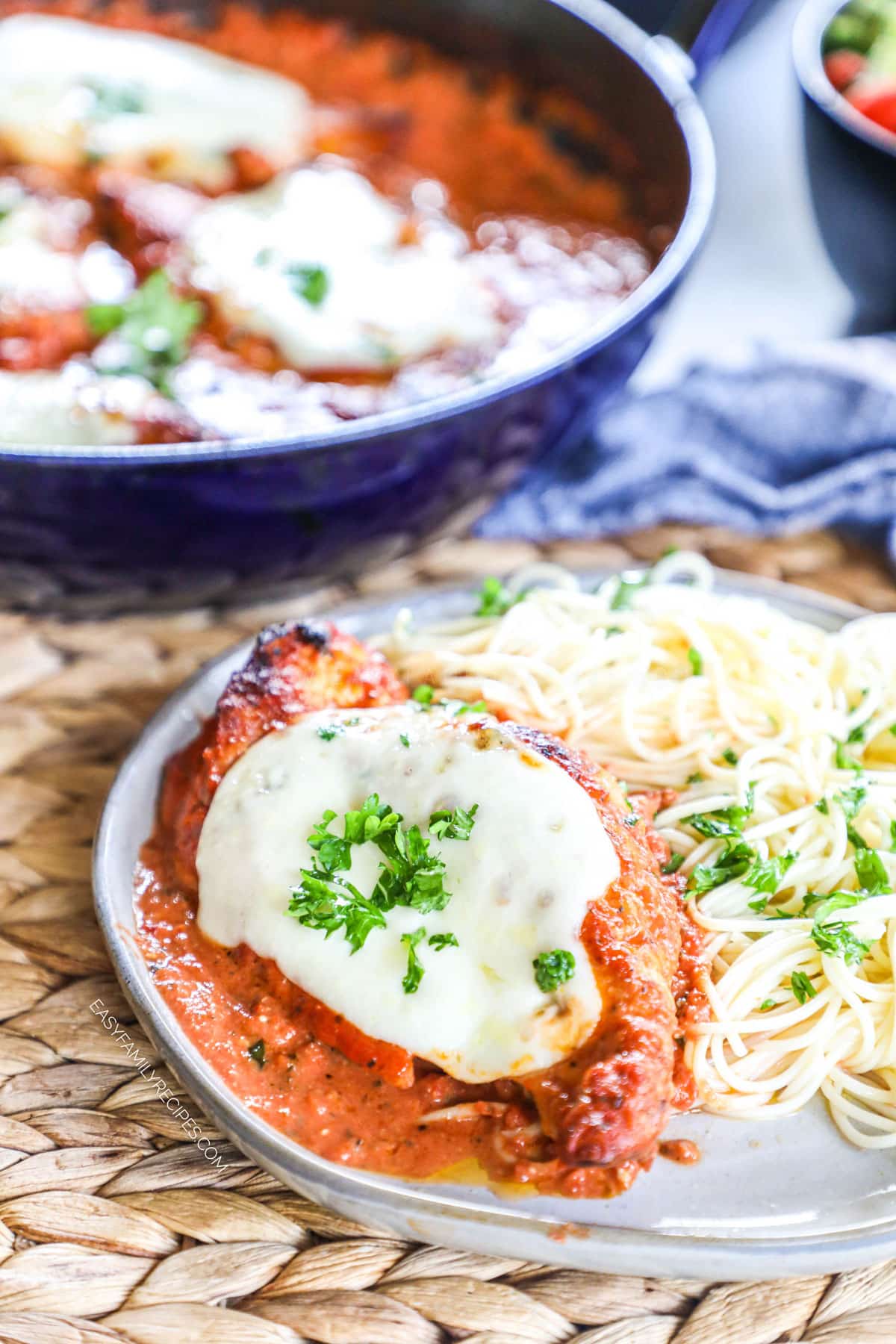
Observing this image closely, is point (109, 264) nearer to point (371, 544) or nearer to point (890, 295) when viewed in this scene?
point (371, 544)

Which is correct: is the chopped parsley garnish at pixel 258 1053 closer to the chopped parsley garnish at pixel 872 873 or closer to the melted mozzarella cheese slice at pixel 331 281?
the chopped parsley garnish at pixel 872 873

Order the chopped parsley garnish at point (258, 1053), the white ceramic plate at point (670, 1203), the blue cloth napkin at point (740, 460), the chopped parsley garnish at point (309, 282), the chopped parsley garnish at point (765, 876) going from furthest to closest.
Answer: the blue cloth napkin at point (740, 460) < the chopped parsley garnish at point (309, 282) < the chopped parsley garnish at point (765, 876) < the chopped parsley garnish at point (258, 1053) < the white ceramic plate at point (670, 1203)

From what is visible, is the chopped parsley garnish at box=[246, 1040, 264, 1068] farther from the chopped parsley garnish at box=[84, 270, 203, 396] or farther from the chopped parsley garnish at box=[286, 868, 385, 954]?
the chopped parsley garnish at box=[84, 270, 203, 396]

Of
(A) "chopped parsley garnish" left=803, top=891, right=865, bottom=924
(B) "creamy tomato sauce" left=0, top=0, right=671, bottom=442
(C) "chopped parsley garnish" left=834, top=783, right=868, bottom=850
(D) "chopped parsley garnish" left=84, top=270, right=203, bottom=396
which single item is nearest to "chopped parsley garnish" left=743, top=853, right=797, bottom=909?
(A) "chopped parsley garnish" left=803, top=891, right=865, bottom=924

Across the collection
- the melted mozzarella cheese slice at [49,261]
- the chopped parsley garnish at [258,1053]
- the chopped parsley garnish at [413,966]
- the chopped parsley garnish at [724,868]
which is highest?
the chopped parsley garnish at [724,868]

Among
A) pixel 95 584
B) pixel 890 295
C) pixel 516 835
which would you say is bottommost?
pixel 95 584

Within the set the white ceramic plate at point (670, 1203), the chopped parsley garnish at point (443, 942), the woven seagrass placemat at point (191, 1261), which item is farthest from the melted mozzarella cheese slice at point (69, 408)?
the chopped parsley garnish at point (443, 942)

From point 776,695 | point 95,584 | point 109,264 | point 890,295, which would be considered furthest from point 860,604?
point 109,264
